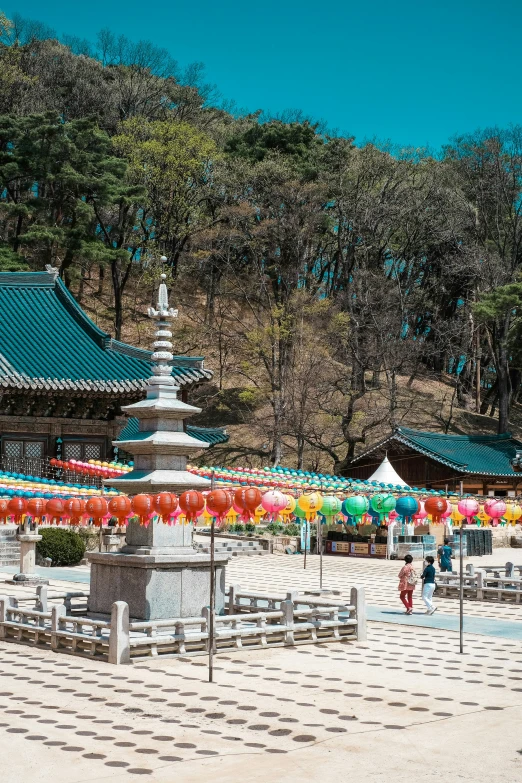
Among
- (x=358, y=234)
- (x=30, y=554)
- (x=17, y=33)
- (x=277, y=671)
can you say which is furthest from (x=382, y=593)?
(x=17, y=33)

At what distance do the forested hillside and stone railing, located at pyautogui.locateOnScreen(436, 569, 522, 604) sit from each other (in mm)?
29467

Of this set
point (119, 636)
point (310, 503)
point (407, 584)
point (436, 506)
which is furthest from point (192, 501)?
point (407, 584)

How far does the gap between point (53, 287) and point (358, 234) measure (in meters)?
29.6

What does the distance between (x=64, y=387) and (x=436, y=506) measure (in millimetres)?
21998

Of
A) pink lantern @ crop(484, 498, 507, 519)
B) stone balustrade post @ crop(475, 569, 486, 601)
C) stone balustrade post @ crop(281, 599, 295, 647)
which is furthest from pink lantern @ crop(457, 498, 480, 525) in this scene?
stone balustrade post @ crop(475, 569, 486, 601)

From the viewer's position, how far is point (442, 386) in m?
76.3

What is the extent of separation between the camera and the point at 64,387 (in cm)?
3762

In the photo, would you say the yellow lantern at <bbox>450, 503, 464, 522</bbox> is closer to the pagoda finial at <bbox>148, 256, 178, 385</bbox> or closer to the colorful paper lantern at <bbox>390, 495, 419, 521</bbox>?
the colorful paper lantern at <bbox>390, 495, 419, 521</bbox>

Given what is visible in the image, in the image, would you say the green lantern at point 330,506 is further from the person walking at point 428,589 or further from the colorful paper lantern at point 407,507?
the person walking at point 428,589

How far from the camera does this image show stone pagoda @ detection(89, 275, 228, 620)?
16797mm

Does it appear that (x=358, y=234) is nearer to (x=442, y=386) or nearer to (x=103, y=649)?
(x=442, y=386)

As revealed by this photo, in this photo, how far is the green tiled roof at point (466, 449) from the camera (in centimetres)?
5222

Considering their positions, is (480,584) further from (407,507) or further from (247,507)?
(247,507)

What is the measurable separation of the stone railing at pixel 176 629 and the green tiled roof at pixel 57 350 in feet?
65.0
